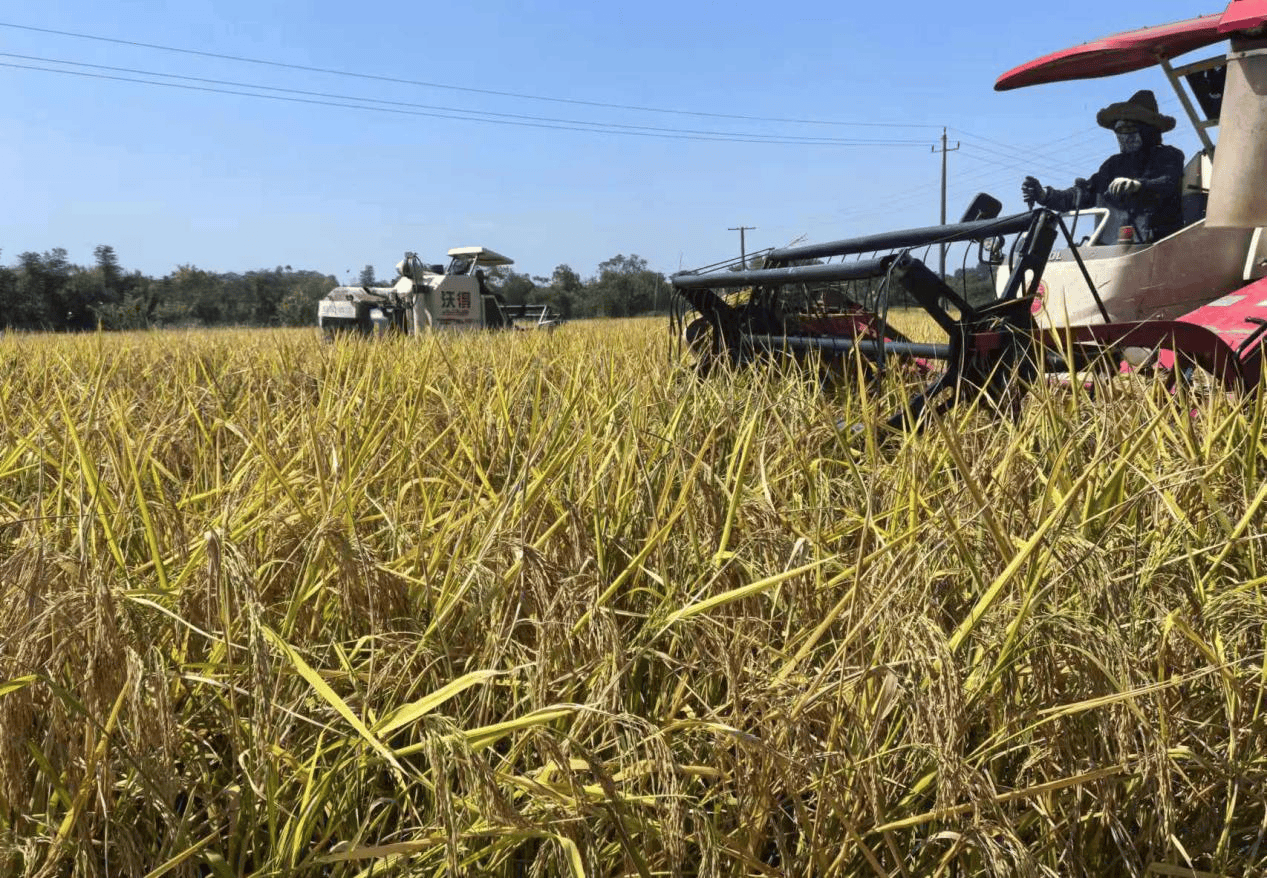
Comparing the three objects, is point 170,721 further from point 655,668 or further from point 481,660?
point 655,668

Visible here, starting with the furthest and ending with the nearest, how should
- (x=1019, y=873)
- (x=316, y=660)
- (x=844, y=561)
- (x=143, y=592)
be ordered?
(x=844, y=561)
(x=316, y=660)
(x=143, y=592)
(x=1019, y=873)

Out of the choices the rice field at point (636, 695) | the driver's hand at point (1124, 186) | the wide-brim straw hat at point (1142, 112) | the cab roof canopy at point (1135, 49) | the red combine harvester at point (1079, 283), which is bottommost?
the rice field at point (636, 695)

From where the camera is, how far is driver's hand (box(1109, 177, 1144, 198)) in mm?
3771

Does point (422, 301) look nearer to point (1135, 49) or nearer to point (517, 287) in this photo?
point (1135, 49)

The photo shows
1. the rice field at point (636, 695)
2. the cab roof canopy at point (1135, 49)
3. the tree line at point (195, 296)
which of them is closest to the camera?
the rice field at point (636, 695)

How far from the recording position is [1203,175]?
3.92 metres

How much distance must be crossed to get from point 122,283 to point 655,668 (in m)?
32.3

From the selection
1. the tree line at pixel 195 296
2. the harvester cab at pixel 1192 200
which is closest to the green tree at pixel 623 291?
the tree line at pixel 195 296

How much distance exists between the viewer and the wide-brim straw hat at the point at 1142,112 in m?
4.04

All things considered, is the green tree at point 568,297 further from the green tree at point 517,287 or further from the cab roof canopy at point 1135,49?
the cab roof canopy at point 1135,49

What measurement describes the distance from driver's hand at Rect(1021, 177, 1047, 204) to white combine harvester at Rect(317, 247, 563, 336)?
8.07 m

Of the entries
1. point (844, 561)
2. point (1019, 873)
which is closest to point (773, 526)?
point (844, 561)

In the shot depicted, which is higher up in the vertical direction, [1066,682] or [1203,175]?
[1203,175]

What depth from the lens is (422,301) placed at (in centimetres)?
1148
